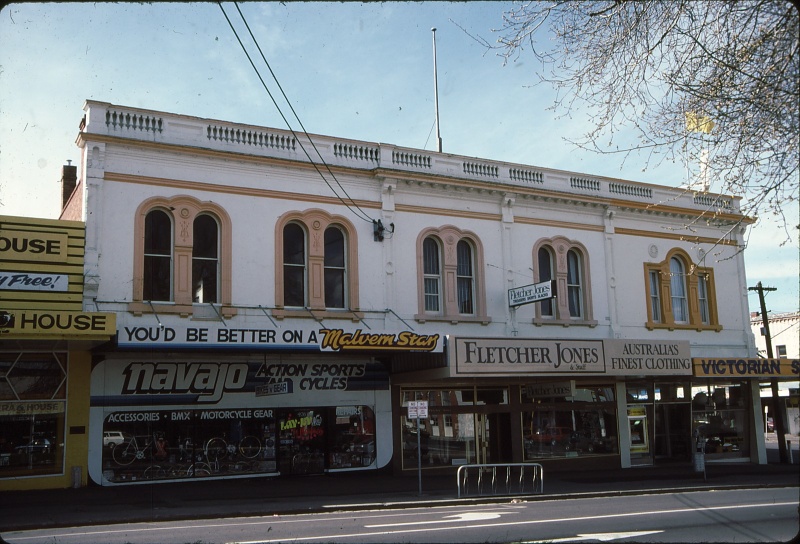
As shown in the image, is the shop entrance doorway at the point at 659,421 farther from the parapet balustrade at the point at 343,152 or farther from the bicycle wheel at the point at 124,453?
the bicycle wheel at the point at 124,453

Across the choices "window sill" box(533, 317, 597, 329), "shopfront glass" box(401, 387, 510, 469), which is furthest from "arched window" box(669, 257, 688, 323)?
Result: "shopfront glass" box(401, 387, 510, 469)

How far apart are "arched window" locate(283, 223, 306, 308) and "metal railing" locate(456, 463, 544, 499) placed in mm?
6475

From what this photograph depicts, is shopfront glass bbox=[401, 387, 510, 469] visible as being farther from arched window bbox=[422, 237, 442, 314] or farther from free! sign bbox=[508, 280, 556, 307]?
free! sign bbox=[508, 280, 556, 307]

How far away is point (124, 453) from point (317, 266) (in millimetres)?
6962

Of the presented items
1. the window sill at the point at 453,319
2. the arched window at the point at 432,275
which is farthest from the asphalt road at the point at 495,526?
the arched window at the point at 432,275

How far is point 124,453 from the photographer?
61.8ft

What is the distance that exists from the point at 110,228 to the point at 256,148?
4.64 metres

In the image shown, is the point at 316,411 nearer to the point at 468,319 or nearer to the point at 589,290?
the point at 468,319

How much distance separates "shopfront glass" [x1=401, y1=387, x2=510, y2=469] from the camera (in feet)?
74.5

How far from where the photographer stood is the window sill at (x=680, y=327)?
88.0ft

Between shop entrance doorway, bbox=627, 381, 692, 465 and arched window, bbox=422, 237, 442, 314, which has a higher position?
arched window, bbox=422, 237, 442, 314

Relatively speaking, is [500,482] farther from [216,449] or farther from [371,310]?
[216,449]

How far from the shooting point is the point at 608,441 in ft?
84.6

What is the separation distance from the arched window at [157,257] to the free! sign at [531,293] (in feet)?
33.7
